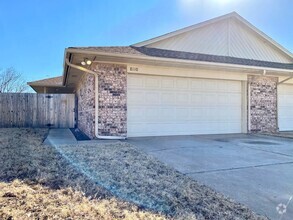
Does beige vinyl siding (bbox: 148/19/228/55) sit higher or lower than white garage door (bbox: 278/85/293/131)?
higher

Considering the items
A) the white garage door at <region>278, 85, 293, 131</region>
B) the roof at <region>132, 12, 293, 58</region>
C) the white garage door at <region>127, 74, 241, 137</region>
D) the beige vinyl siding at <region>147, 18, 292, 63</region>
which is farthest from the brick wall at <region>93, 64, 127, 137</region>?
the white garage door at <region>278, 85, 293, 131</region>

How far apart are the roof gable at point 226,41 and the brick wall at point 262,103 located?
1.50 metres

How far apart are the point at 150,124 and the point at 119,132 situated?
4.05 ft

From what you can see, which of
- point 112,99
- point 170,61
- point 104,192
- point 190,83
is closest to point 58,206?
point 104,192

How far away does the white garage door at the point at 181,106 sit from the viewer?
8.30m

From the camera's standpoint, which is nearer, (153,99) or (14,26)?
(153,99)

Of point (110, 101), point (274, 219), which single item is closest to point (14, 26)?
point (110, 101)

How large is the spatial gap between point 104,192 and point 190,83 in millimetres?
6722

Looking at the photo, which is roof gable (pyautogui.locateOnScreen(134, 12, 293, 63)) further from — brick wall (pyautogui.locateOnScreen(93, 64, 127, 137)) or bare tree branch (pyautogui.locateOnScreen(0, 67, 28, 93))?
bare tree branch (pyautogui.locateOnScreen(0, 67, 28, 93))

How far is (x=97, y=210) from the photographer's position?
2.54 metres

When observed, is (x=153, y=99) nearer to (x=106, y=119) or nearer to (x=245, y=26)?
(x=106, y=119)

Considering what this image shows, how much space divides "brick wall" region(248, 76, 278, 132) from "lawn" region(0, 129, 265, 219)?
677 centimetres

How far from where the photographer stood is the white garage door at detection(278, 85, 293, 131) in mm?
10625

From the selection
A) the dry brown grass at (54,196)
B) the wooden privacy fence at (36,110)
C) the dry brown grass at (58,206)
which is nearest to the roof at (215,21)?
the wooden privacy fence at (36,110)
